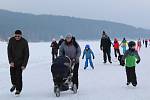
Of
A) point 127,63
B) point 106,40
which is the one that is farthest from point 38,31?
point 127,63

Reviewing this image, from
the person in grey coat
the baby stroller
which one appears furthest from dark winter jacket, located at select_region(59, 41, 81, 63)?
the baby stroller

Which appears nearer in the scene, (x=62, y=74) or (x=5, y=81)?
(x=62, y=74)

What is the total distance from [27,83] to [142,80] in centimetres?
388

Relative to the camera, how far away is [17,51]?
11539 mm

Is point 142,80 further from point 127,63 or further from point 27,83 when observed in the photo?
point 27,83

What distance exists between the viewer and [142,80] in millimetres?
15344

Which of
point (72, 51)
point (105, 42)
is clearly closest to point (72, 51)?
point (72, 51)

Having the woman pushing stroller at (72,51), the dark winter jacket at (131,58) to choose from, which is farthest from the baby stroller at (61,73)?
the dark winter jacket at (131,58)

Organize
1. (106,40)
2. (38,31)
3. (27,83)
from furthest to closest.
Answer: (38,31), (106,40), (27,83)

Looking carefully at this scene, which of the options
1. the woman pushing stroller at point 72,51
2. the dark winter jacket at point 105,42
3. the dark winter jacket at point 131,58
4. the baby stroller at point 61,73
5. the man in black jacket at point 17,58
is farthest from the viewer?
the dark winter jacket at point 105,42

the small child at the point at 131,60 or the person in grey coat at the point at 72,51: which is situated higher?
the person in grey coat at the point at 72,51

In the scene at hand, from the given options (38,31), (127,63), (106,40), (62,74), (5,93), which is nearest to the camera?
(62,74)

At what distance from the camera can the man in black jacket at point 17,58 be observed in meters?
11.5

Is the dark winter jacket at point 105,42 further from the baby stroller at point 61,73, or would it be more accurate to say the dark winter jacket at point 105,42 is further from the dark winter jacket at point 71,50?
the baby stroller at point 61,73
